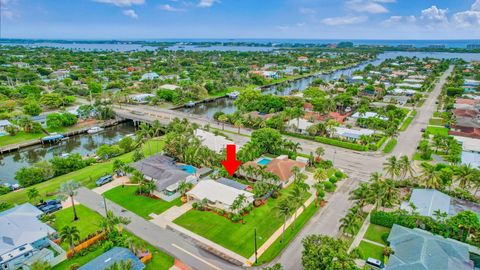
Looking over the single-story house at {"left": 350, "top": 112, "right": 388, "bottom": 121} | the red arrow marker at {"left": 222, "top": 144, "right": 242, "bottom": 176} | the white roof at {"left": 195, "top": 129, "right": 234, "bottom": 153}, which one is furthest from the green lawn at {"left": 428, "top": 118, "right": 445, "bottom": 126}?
the red arrow marker at {"left": 222, "top": 144, "right": 242, "bottom": 176}

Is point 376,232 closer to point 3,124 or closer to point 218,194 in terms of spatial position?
point 218,194

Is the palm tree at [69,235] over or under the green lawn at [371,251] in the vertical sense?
over

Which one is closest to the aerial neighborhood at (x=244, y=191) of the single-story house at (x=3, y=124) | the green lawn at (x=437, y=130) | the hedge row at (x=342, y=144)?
the hedge row at (x=342, y=144)

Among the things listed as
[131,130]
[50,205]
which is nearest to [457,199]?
[50,205]

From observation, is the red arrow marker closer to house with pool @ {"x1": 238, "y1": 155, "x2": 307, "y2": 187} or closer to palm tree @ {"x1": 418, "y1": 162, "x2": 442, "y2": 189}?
house with pool @ {"x1": 238, "y1": 155, "x2": 307, "y2": 187}

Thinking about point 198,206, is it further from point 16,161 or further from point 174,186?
point 16,161

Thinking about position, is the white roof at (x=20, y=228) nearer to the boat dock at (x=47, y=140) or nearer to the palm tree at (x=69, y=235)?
the palm tree at (x=69, y=235)
